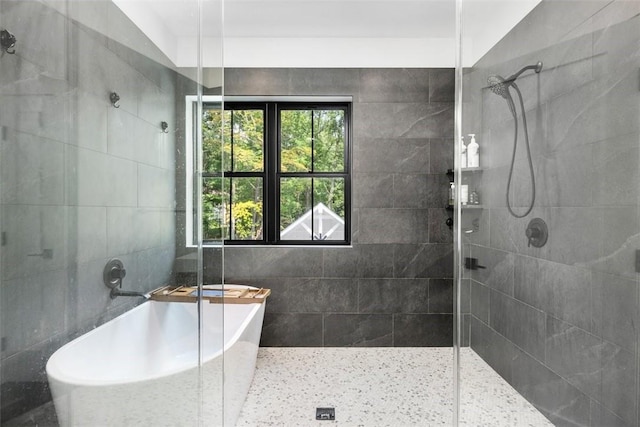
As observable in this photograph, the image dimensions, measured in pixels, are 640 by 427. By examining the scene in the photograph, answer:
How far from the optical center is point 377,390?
7.82 ft

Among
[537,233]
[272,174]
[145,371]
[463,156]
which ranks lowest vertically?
[145,371]

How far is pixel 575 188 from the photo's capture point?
136cm

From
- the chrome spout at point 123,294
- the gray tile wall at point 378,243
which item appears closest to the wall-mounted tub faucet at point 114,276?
the chrome spout at point 123,294

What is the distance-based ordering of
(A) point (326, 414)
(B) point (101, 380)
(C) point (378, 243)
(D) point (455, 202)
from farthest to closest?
(C) point (378, 243) → (A) point (326, 414) → (D) point (455, 202) → (B) point (101, 380)

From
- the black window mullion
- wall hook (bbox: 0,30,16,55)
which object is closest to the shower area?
wall hook (bbox: 0,30,16,55)

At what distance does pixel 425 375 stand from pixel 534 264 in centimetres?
157

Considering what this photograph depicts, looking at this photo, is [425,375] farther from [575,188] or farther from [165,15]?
[165,15]


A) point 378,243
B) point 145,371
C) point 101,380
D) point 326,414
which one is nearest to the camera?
point 101,380

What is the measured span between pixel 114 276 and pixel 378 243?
2321 mm

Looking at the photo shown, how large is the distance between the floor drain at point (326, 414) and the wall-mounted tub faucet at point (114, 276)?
1454 mm

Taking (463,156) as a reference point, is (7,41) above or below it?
above

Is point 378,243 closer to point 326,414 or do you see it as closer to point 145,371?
point 326,414

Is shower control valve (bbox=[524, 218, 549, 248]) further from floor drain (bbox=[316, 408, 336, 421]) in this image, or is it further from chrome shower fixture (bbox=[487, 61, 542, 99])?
floor drain (bbox=[316, 408, 336, 421])

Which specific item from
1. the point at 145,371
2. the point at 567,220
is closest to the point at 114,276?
the point at 145,371
